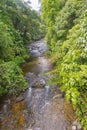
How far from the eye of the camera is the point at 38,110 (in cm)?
1001

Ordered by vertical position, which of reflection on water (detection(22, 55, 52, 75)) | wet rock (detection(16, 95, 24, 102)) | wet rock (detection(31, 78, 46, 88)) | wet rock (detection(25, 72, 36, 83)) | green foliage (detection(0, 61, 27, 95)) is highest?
green foliage (detection(0, 61, 27, 95))

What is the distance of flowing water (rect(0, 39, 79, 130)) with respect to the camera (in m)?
8.71

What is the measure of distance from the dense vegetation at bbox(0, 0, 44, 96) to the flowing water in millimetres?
865

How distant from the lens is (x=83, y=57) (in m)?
8.77

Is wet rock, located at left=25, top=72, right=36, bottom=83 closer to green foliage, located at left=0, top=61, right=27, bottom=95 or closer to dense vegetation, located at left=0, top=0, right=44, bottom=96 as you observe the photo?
dense vegetation, located at left=0, top=0, right=44, bottom=96

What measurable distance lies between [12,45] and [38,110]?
33.3 ft

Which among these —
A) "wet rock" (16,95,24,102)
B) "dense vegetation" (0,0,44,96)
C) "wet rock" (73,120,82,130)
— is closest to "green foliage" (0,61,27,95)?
"dense vegetation" (0,0,44,96)

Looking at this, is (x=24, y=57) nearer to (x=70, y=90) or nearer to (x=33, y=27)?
(x=33, y=27)

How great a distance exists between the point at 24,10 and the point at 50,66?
46.0 feet

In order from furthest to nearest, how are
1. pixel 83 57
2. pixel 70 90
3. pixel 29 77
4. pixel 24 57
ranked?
pixel 24 57 < pixel 29 77 < pixel 83 57 < pixel 70 90

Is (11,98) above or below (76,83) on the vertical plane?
below

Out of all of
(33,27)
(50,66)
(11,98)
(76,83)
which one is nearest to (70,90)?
(76,83)

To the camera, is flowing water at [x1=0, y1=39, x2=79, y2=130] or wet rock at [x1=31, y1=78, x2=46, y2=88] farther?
wet rock at [x1=31, y1=78, x2=46, y2=88]

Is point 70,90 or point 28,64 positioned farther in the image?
point 28,64
